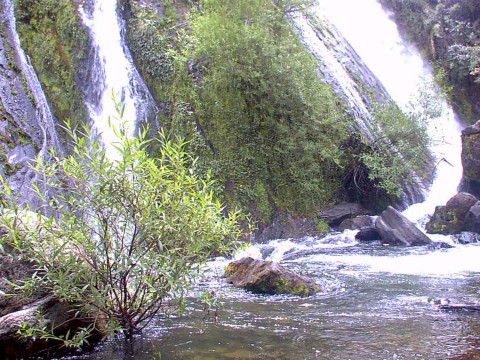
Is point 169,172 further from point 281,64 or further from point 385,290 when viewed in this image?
point 281,64

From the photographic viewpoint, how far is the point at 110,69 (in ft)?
53.1

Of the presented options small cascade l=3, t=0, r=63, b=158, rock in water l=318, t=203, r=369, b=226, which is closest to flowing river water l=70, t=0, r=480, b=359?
rock in water l=318, t=203, r=369, b=226

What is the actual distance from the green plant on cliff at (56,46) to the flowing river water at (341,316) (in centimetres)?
798

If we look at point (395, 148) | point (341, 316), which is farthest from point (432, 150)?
point (341, 316)

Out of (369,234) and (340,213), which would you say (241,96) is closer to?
(340,213)

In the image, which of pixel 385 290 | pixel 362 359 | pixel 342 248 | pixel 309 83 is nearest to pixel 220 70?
pixel 309 83

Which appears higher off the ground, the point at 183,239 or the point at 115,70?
the point at 115,70

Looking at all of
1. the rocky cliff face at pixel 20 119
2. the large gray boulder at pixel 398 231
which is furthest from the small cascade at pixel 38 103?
the large gray boulder at pixel 398 231

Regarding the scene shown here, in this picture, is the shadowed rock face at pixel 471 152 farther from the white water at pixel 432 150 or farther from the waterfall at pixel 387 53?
the waterfall at pixel 387 53

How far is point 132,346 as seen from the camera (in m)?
5.69

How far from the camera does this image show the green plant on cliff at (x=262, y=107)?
15641 millimetres

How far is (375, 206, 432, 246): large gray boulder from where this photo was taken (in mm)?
14102

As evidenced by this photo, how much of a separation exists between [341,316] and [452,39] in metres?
26.3

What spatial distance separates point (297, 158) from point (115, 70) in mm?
6918
